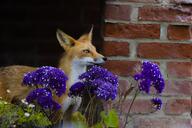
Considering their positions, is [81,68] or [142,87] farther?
[81,68]

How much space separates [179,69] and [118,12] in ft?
1.22

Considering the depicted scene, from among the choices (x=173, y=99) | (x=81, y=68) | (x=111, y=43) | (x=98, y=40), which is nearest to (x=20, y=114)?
(x=81, y=68)

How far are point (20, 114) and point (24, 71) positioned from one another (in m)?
0.38

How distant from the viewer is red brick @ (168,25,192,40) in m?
2.67

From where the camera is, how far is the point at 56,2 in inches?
145

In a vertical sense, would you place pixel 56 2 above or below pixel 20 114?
above

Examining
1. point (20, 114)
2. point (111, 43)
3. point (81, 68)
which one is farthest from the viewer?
point (111, 43)

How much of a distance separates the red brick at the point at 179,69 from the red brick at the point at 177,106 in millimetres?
114

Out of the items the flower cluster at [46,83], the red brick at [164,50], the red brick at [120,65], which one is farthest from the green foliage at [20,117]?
the red brick at [164,50]

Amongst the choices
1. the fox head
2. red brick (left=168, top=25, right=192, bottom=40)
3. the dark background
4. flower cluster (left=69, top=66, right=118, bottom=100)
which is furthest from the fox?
the dark background

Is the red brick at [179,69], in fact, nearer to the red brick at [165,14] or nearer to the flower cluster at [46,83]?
the red brick at [165,14]

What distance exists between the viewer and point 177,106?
2717 mm

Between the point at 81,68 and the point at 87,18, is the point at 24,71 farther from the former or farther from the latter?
the point at 87,18

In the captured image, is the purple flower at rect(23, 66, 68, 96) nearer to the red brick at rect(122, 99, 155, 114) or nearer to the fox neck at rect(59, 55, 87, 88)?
the fox neck at rect(59, 55, 87, 88)
